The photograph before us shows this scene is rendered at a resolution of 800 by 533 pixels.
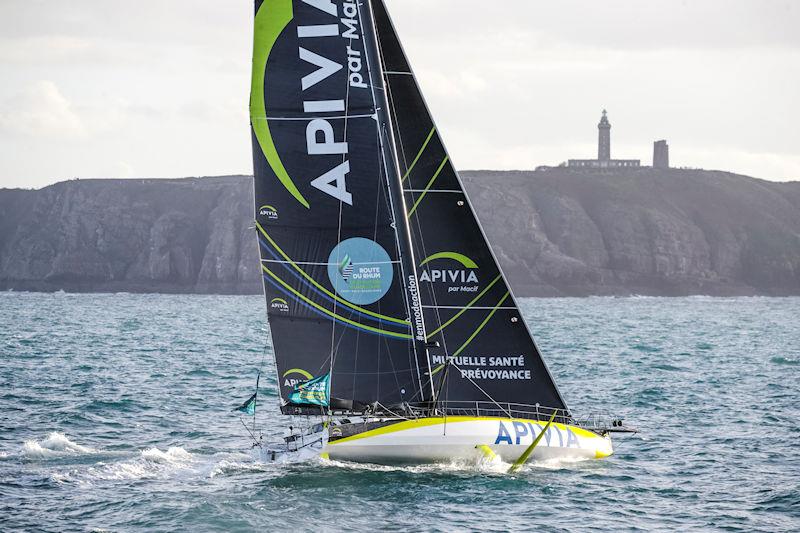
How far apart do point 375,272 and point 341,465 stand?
147 inches

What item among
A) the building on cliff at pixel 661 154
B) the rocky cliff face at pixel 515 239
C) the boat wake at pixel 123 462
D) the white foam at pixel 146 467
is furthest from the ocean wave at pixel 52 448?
the building on cliff at pixel 661 154

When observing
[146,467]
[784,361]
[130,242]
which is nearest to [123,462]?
[146,467]

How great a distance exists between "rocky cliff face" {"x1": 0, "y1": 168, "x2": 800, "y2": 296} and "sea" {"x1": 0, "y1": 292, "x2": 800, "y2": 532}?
93025mm

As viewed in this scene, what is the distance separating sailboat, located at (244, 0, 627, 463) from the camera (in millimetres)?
21609

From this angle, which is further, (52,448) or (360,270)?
(52,448)

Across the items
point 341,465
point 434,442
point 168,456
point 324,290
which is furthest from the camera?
point 168,456

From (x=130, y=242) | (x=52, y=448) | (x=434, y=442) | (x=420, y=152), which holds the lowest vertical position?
(x=52, y=448)

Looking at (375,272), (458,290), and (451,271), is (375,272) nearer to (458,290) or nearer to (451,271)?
(451,271)

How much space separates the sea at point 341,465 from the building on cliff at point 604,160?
132749 mm

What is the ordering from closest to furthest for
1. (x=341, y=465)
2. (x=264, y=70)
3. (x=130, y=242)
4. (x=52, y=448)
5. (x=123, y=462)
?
1. (x=341, y=465)
2. (x=264, y=70)
3. (x=123, y=462)
4. (x=52, y=448)
5. (x=130, y=242)

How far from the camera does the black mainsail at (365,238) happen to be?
71.2 ft

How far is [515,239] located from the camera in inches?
5512

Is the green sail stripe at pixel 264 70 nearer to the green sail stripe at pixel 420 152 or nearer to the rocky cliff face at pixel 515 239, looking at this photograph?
the green sail stripe at pixel 420 152

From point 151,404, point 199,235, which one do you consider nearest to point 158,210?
point 199,235
